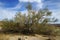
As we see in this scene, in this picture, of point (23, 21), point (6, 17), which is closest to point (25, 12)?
point (23, 21)

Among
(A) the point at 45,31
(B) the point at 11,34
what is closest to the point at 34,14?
(A) the point at 45,31

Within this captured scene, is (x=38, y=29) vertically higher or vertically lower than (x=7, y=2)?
lower

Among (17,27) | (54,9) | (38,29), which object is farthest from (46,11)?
(17,27)

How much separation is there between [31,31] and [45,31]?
0.71ft

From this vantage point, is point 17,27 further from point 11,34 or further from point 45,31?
point 45,31

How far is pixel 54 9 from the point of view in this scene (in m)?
2.62

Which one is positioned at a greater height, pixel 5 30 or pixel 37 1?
pixel 37 1

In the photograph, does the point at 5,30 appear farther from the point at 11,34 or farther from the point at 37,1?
the point at 37,1

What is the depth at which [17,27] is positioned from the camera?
8.56 feet

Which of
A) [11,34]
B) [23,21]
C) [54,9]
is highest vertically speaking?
[54,9]

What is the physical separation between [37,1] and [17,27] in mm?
523

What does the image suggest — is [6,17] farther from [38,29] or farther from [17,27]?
[38,29]

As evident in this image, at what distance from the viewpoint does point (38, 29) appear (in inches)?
102

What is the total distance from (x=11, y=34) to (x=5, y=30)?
0.11 m
